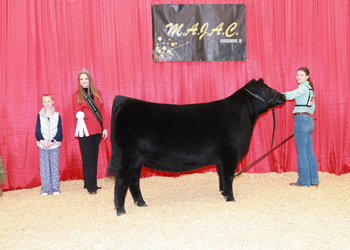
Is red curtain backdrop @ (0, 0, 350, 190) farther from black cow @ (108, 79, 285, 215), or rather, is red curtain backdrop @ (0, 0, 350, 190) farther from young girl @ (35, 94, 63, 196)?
black cow @ (108, 79, 285, 215)

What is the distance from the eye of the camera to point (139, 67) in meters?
4.70

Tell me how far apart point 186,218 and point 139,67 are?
2.60 m

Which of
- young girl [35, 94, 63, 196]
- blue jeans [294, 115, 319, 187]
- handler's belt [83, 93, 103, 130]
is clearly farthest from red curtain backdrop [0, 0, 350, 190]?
blue jeans [294, 115, 319, 187]

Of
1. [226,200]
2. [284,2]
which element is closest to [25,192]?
[226,200]

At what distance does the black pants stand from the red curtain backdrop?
0.51m

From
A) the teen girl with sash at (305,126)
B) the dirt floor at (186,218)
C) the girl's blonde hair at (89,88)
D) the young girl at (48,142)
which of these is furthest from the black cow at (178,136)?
the young girl at (48,142)

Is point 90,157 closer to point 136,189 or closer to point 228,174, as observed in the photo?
point 136,189

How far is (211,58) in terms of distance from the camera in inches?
189

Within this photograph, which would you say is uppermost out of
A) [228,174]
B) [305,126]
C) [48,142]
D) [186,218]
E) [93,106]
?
[93,106]

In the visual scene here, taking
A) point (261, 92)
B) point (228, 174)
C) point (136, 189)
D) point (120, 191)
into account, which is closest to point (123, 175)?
point (120, 191)

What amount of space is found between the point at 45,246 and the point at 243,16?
4.26 meters

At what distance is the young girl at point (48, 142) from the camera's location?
410cm

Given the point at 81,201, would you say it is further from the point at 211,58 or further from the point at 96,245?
the point at 211,58

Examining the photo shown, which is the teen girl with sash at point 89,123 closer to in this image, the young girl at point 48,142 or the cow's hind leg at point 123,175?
the young girl at point 48,142
